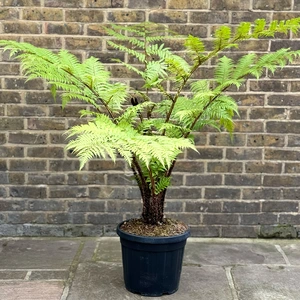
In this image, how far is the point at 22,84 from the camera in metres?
3.34

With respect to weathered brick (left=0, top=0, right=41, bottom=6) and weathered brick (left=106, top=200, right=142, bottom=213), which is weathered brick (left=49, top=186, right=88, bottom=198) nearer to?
weathered brick (left=106, top=200, right=142, bottom=213)

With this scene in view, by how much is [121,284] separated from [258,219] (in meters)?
1.36

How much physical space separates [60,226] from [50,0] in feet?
5.76

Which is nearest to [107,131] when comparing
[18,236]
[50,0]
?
[50,0]

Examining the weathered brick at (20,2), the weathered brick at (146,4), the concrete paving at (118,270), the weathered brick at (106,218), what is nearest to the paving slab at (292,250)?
the concrete paving at (118,270)

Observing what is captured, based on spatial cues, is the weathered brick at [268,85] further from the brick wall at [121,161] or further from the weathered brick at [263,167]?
the weathered brick at [263,167]

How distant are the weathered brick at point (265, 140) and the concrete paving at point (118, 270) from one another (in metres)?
0.78

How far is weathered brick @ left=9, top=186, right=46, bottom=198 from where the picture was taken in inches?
136

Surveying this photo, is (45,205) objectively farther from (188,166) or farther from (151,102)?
(151,102)

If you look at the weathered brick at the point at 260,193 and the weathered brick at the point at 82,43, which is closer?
the weathered brick at the point at 82,43

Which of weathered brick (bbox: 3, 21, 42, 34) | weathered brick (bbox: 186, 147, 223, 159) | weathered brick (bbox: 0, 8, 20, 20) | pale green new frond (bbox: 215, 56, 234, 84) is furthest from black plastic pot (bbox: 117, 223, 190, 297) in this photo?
weathered brick (bbox: 0, 8, 20, 20)

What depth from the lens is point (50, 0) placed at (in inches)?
128

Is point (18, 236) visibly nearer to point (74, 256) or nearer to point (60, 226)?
point (60, 226)

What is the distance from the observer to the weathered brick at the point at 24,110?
3.36m
